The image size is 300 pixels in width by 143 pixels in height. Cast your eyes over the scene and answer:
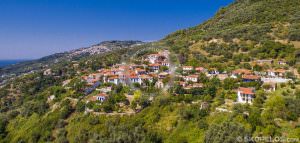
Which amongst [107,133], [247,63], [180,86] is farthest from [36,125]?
[247,63]

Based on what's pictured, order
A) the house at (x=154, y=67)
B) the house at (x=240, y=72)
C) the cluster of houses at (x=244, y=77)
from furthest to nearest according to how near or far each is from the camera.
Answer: the house at (x=154, y=67)
the house at (x=240, y=72)
the cluster of houses at (x=244, y=77)

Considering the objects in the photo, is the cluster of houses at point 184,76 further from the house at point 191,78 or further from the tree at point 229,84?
the tree at point 229,84

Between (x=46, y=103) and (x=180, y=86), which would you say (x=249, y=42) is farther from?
(x=46, y=103)

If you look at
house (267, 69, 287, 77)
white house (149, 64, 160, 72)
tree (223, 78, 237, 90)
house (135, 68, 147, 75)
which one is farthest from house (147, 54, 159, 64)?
house (267, 69, 287, 77)

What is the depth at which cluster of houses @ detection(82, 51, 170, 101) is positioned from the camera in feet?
116

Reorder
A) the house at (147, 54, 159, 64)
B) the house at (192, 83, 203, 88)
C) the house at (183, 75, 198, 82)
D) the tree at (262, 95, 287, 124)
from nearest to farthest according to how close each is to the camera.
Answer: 1. the tree at (262, 95, 287, 124)
2. the house at (192, 83, 203, 88)
3. the house at (183, 75, 198, 82)
4. the house at (147, 54, 159, 64)

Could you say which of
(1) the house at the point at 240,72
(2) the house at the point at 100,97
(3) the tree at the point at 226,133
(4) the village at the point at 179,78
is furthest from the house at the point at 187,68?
(3) the tree at the point at 226,133

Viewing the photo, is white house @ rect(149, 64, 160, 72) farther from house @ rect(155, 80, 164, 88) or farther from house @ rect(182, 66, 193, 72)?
house @ rect(155, 80, 164, 88)

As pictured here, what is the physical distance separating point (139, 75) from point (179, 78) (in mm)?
7139

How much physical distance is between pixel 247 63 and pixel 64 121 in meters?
30.8

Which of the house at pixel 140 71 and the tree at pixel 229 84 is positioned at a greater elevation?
the house at pixel 140 71

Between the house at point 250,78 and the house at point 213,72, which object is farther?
the house at point 213,72

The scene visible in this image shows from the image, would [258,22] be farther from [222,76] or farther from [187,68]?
[222,76]

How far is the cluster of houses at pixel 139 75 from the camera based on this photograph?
3544 centimetres
